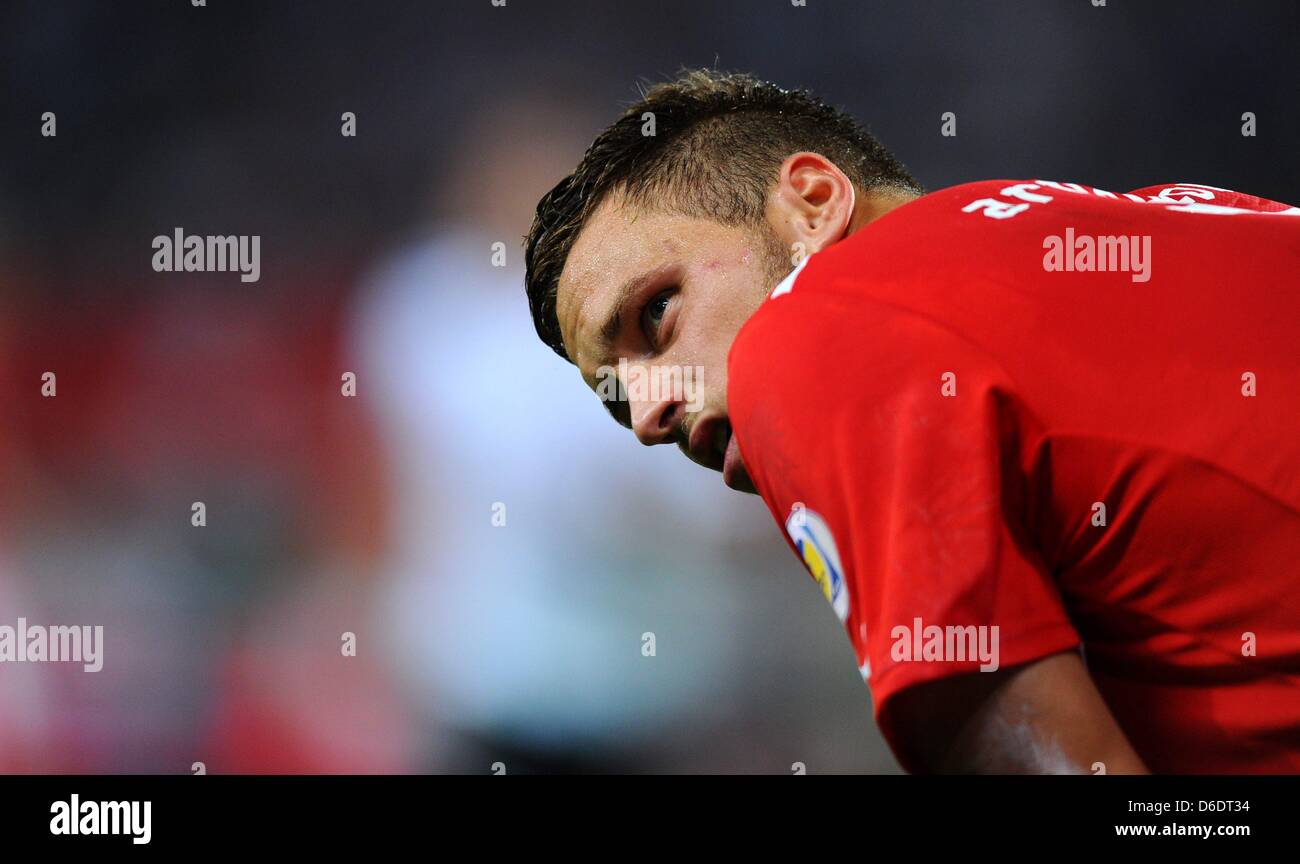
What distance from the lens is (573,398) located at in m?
3.62

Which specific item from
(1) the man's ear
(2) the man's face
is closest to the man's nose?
(2) the man's face

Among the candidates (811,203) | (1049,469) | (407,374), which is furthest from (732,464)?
(407,374)

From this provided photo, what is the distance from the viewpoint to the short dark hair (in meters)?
1.88

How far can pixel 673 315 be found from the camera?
1701mm

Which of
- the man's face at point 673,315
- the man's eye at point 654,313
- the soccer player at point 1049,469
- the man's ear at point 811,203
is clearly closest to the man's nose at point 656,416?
the man's face at point 673,315

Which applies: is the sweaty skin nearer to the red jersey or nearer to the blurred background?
the red jersey

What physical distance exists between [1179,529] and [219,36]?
11.7 feet

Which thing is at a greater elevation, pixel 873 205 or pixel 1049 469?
pixel 873 205

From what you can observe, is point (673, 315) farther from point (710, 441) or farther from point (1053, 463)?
point (1053, 463)

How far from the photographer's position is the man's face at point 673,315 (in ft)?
5.44

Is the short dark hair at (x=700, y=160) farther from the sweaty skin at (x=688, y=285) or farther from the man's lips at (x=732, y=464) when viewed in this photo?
the man's lips at (x=732, y=464)

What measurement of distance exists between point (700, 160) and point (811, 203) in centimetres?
23

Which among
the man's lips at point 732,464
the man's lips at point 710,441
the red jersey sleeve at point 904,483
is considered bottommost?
the red jersey sleeve at point 904,483

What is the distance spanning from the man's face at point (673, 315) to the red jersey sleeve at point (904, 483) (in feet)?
1.77
